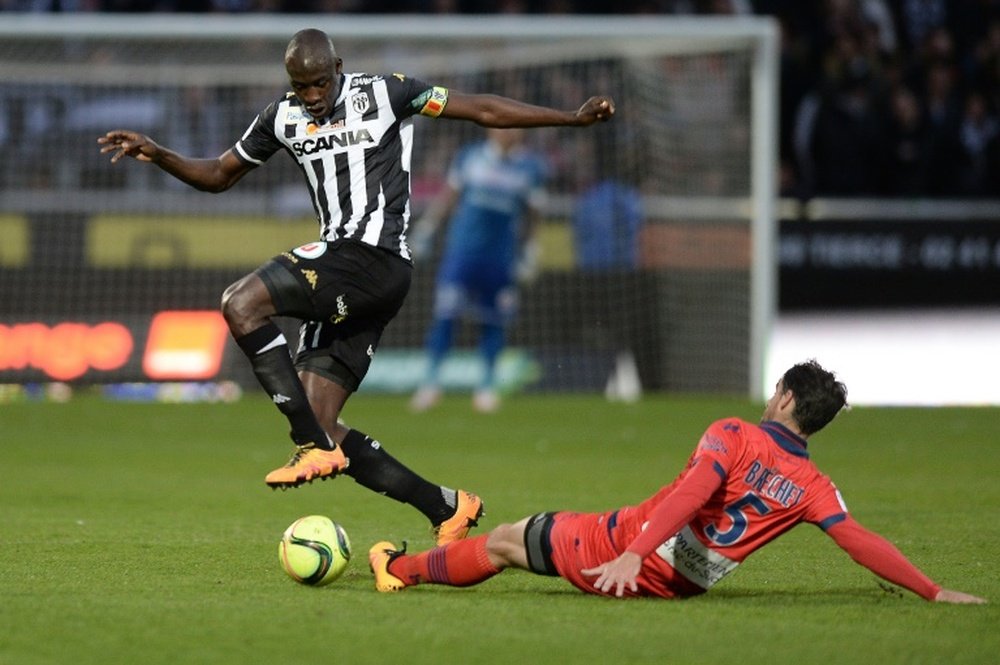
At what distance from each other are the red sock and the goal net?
957 cm

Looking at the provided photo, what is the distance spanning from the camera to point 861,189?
1762 cm

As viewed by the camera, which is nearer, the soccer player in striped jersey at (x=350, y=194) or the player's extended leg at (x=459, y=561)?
the player's extended leg at (x=459, y=561)

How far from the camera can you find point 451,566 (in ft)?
18.6

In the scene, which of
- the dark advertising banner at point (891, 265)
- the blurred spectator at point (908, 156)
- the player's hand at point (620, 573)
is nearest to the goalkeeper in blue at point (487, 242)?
the dark advertising banner at point (891, 265)

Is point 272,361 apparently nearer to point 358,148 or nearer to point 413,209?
point 358,148

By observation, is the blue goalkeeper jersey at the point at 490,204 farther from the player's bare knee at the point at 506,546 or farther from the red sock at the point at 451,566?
the player's bare knee at the point at 506,546

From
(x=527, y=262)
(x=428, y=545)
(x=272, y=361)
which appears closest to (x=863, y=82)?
(x=527, y=262)

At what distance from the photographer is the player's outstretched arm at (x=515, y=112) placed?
6.66 meters

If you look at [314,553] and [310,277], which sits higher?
[310,277]

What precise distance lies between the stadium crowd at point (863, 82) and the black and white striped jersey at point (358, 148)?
34.7 ft

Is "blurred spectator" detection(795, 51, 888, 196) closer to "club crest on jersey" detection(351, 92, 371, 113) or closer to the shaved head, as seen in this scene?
"club crest on jersey" detection(351, 92, 371, 113)

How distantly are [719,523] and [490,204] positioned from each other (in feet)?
29.7

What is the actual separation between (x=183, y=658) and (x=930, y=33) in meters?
16.3

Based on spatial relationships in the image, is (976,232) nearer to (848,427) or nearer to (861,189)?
(861,189)
